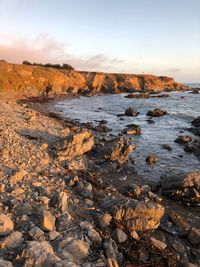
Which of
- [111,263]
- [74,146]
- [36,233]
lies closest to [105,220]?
[111,263]

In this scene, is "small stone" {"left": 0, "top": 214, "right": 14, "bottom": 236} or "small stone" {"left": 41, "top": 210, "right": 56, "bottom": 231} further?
"small stone" {"left": 41, "top": 210, "right": 56, "bottom": 231}

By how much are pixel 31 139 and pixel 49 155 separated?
2.72m

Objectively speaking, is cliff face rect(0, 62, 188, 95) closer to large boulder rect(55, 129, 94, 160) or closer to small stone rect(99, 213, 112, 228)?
large boulder rect(55, 129, 94, 160)

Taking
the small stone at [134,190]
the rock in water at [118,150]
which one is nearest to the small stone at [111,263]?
the small stone at [134,190]

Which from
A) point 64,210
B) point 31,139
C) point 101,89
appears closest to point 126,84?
point 101,89

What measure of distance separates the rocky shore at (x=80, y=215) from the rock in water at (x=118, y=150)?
1597 mm

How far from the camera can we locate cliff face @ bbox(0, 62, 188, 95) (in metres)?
73.8

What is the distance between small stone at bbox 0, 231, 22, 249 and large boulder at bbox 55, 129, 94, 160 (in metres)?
8.17

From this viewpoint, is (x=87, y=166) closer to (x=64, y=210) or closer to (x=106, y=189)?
(x=106, y=189)

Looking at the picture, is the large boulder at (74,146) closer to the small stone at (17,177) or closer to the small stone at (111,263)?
the small stone at (17,177)

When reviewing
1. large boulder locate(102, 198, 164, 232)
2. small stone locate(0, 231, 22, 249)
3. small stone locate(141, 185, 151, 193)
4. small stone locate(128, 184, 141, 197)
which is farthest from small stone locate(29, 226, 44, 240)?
small stone locate(141, 185, 151, 193)

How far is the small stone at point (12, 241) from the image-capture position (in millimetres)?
6847

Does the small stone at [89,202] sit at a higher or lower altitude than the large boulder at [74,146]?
lower

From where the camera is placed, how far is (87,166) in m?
16.0
